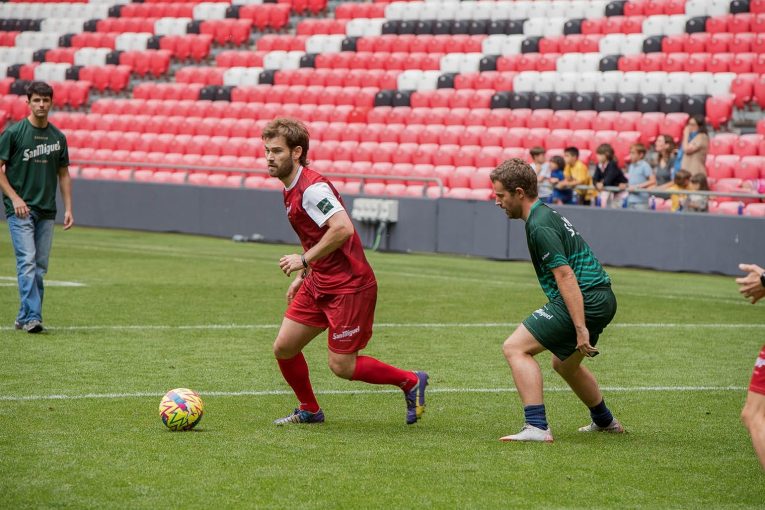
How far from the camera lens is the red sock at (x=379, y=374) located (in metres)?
7.43

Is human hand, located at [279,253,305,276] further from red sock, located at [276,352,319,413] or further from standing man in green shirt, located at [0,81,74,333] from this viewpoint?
standing man in green shirt, located at [0,81,74,333]

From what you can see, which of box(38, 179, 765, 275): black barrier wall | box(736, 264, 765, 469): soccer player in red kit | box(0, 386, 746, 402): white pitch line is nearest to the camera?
box(736, 264, 765, 469): soccer player in red kit

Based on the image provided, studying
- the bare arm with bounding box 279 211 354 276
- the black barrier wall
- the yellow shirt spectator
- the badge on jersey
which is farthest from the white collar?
the yellow shirt spectator

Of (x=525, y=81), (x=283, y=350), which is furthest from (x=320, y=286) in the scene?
(x=525, y=81)

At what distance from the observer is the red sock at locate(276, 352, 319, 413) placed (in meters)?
7.45

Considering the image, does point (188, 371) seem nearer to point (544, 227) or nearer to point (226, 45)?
point (544, 227)

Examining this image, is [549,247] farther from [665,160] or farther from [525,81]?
[525,81]

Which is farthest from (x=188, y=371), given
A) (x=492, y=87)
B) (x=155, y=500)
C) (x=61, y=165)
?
(x=492, y=87)

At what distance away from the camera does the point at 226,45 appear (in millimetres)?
30516

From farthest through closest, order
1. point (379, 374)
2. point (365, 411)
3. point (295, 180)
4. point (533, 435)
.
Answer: point (365, 411)
point (379, 374)
point (295, 180)
point (533, 435)

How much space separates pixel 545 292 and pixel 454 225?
13.7 metres

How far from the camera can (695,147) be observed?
1819 cm

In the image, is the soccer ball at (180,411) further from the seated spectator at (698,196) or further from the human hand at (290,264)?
the seated spectator at (698,196)

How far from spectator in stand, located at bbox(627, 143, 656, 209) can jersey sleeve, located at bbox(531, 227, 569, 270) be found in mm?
12189
